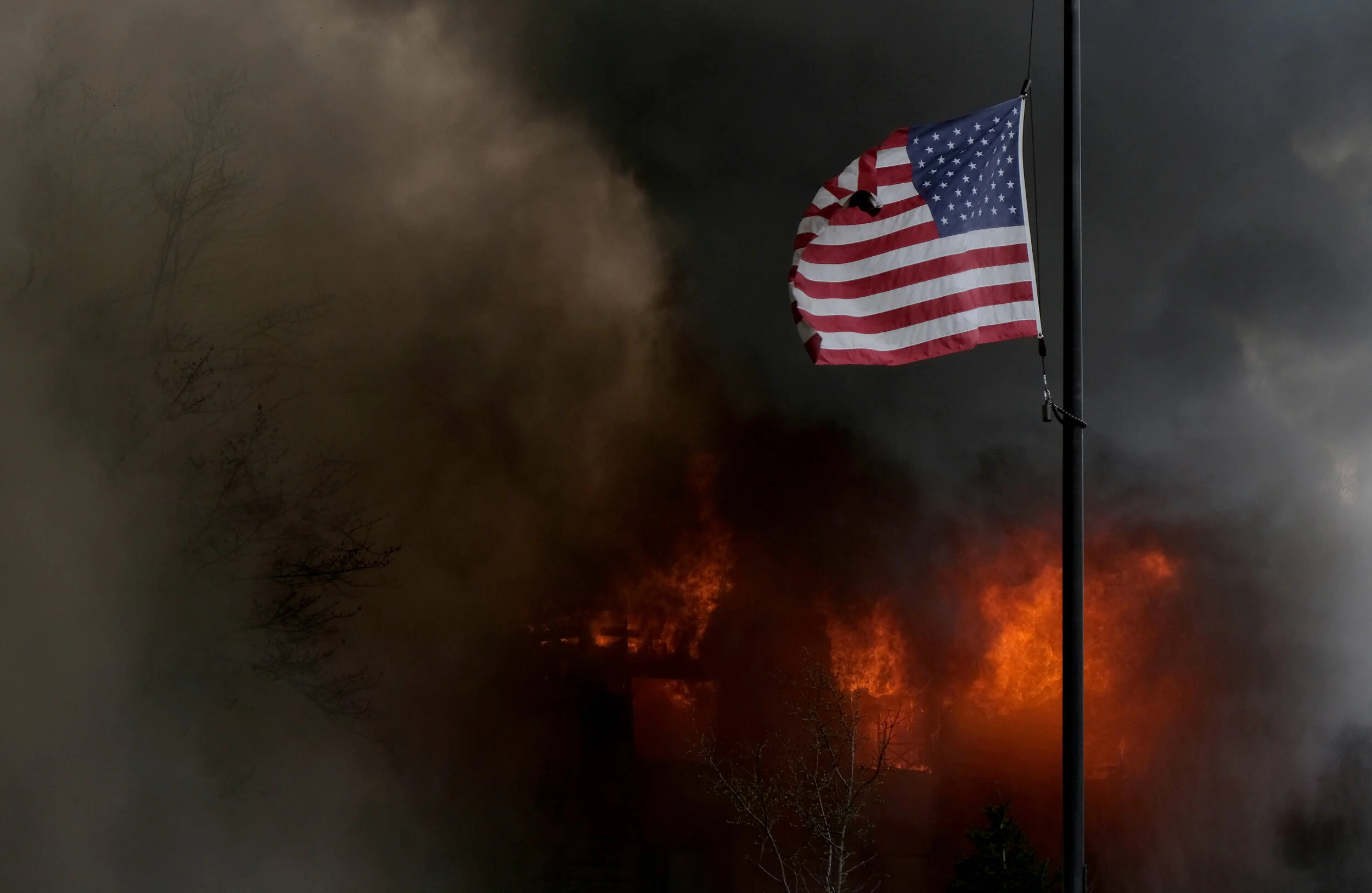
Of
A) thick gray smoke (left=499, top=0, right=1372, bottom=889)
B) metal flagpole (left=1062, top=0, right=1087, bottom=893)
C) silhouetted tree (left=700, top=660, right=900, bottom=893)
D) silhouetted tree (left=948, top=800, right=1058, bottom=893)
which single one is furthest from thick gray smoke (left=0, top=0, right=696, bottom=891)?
metal flagpole (left=1062, top=0, right=1087, bottom=893)

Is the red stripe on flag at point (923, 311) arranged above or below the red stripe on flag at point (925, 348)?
above

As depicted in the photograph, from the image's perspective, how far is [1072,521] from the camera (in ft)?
18.5

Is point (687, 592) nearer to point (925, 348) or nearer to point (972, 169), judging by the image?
point (925, 348)

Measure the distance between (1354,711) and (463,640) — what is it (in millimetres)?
11151

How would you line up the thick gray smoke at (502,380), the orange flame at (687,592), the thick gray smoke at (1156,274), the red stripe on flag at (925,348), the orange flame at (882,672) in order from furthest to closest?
the orange flame at (687,592)
the orange flame at (882,672)
the thick gray smoke at (502,380)
the thick gray smoke at (1156,274)
the red stripe on flag at (925,348)

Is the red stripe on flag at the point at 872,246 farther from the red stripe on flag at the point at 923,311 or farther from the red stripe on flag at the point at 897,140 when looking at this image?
the red stripe on flag at the point at 897,140

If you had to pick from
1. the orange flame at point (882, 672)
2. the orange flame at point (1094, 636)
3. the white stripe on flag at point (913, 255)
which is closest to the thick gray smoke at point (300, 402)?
the orange flame at point (882, 672)

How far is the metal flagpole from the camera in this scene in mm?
5562

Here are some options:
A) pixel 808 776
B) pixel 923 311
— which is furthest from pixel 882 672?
pixel 923 311

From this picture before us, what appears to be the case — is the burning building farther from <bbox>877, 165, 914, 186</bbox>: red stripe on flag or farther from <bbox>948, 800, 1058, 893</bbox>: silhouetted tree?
<bbox>877, 165, 914, 186</bbox>: red stripe on flag

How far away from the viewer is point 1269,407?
43.0 feet

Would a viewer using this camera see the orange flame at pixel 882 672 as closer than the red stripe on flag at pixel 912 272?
No

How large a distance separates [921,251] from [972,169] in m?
0.55

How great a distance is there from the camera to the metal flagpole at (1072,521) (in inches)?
219
